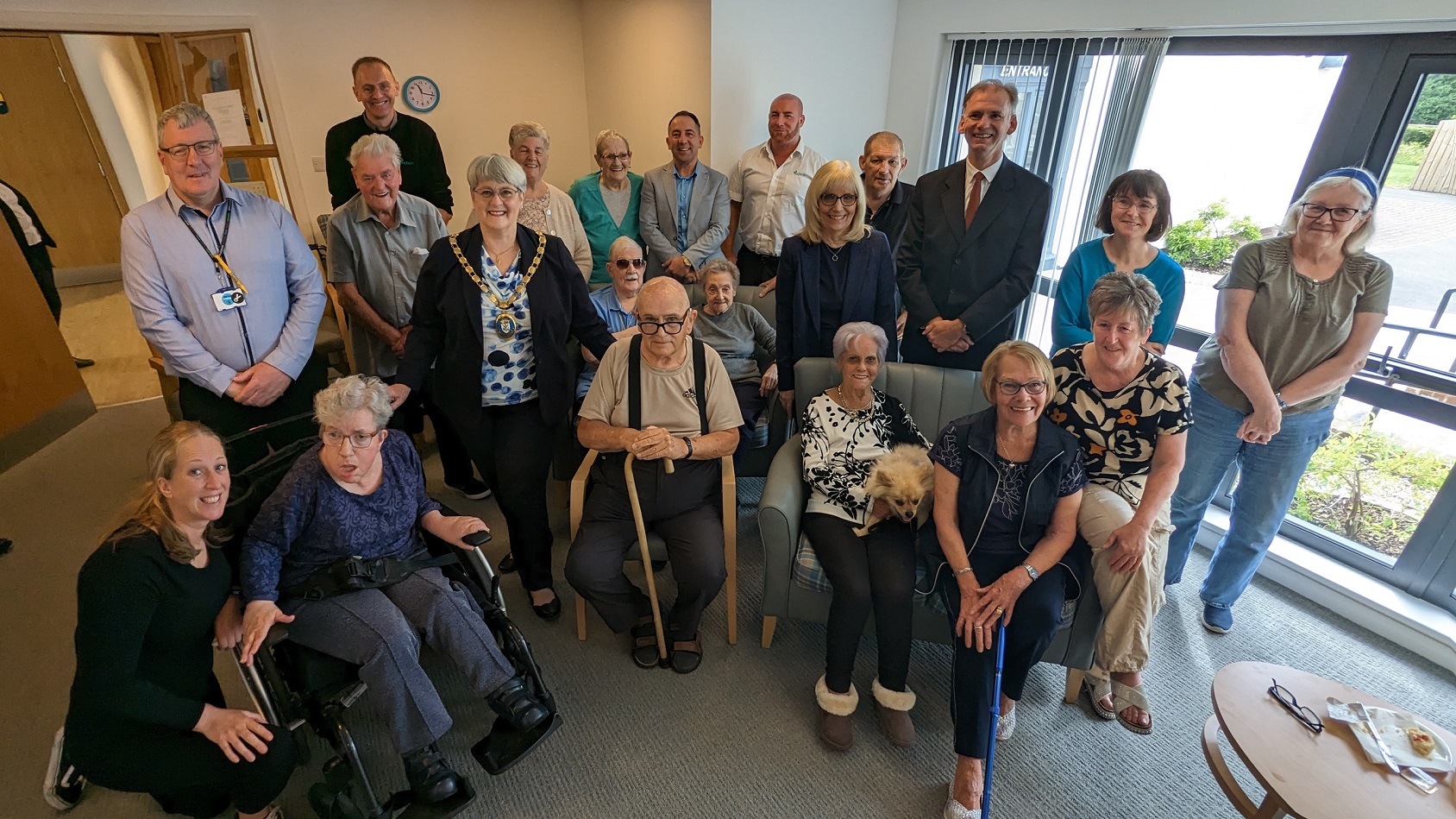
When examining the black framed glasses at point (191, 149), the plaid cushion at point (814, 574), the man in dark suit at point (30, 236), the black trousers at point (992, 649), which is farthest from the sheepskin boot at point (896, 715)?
the man in dark suit at point (30, 236)

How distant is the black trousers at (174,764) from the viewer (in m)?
1.57

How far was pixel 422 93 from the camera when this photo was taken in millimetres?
Answer: 5129

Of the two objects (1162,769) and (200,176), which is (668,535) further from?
(200,176)

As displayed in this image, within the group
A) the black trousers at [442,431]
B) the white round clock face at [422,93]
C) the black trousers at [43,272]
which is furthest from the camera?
the white round clock face at [422,93]

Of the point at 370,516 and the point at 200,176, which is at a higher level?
the point at 200,176

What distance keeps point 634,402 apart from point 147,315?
1.65 metres

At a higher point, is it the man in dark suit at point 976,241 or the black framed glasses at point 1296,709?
the man in dark suit at point 976,241

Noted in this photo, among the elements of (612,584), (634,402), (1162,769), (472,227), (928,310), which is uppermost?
(472,227)

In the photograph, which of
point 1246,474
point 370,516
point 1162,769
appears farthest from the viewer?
point 1246,474

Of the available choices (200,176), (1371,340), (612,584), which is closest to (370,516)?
(612,584)

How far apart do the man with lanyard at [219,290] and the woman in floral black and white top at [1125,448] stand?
109 inches

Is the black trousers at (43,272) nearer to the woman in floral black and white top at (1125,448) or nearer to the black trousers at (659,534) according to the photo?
the black trousers at (659,534)

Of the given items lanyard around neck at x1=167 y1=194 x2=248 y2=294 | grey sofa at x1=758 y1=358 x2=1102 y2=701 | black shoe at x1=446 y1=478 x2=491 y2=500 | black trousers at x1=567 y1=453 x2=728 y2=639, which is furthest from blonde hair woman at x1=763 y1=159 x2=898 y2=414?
lanyard around neck at x1=167 y1=194 x2=248 y2=294

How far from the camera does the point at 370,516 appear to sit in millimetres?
1995
